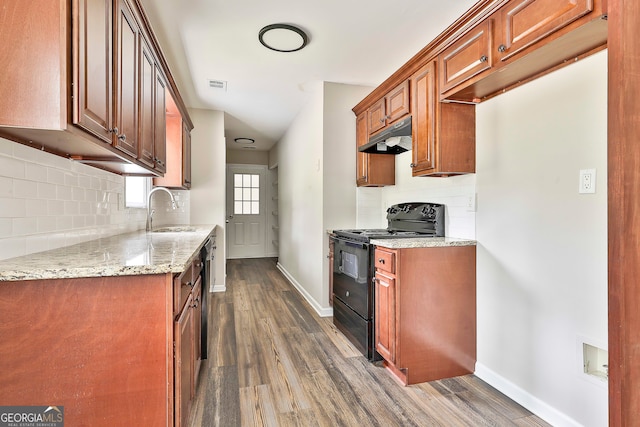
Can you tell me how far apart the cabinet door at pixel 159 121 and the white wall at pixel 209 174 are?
1911mm

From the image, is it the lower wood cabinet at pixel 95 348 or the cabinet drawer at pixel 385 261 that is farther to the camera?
the cabinet drawer at pixel 385 261

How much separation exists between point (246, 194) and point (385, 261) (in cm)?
539

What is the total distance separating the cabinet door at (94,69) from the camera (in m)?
1.15

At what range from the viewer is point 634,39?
83 cm

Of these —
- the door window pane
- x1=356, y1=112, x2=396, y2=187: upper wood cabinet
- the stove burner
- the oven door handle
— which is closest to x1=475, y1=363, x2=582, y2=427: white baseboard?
the stove burner

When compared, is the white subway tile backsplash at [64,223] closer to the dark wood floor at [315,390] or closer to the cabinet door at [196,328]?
the cabinet door at [196,328]

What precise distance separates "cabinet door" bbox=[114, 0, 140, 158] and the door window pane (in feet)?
17.4

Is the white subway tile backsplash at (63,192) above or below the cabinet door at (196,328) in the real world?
above

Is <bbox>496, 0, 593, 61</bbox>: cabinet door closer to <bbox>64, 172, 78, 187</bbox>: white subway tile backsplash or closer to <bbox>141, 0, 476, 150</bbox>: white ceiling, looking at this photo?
<bbox>141, 0, 476, 150</bbox>: white ceiling

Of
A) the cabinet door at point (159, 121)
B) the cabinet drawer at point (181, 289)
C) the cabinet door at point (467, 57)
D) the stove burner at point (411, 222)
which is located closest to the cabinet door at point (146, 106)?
the cabinet door at point (159, 121)

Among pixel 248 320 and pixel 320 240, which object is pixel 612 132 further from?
pixel 248 320

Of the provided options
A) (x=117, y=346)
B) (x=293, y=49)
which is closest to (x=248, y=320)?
(x=117, y=346)

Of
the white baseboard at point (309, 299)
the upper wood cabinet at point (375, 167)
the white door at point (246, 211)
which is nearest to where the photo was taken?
the upper wood cabinet at point (375, 167)

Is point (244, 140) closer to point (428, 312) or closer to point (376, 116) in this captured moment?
point (376, 116)
